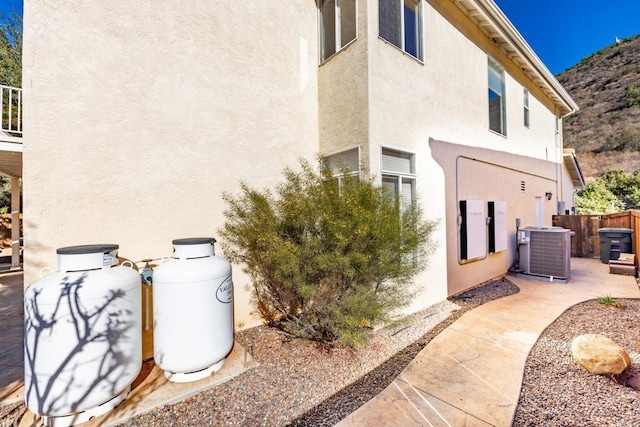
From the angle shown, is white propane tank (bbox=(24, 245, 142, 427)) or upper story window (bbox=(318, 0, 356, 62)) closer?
white propane tank (bbox=(24, 245, 142, 427))

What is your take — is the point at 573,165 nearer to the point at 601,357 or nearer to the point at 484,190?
the point at 484,190

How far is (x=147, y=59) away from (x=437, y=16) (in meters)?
5.70

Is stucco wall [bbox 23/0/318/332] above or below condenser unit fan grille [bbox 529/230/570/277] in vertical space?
above

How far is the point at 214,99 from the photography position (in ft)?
14.1

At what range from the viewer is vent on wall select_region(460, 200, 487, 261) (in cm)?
616

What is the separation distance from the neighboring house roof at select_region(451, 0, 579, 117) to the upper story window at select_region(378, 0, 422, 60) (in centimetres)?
156

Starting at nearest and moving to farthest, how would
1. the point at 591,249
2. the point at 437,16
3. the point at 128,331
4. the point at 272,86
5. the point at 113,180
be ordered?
the point at 128,331 < the point at 113,180 < the point at 272,86 < the point at 437,16 < the point at 591,249

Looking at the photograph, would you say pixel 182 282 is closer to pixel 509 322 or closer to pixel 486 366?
pixel 486 366

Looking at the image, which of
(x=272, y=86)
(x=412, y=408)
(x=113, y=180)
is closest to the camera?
(x=412, y=408)

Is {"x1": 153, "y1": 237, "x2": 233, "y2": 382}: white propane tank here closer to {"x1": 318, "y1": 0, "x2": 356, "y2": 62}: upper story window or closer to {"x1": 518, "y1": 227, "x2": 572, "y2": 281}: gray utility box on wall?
{"x1": 318, "y1": 0, "x2": 356, "y2": 62}: upper story window

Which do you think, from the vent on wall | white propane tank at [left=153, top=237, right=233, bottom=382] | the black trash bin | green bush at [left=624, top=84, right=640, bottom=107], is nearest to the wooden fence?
the black trash bin

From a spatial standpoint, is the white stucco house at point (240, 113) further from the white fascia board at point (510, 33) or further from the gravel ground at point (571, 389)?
the gravel ground at point (571, 389)

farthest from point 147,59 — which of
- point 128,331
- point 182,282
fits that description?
point 128,331

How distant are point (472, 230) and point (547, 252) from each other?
90.6 inches
